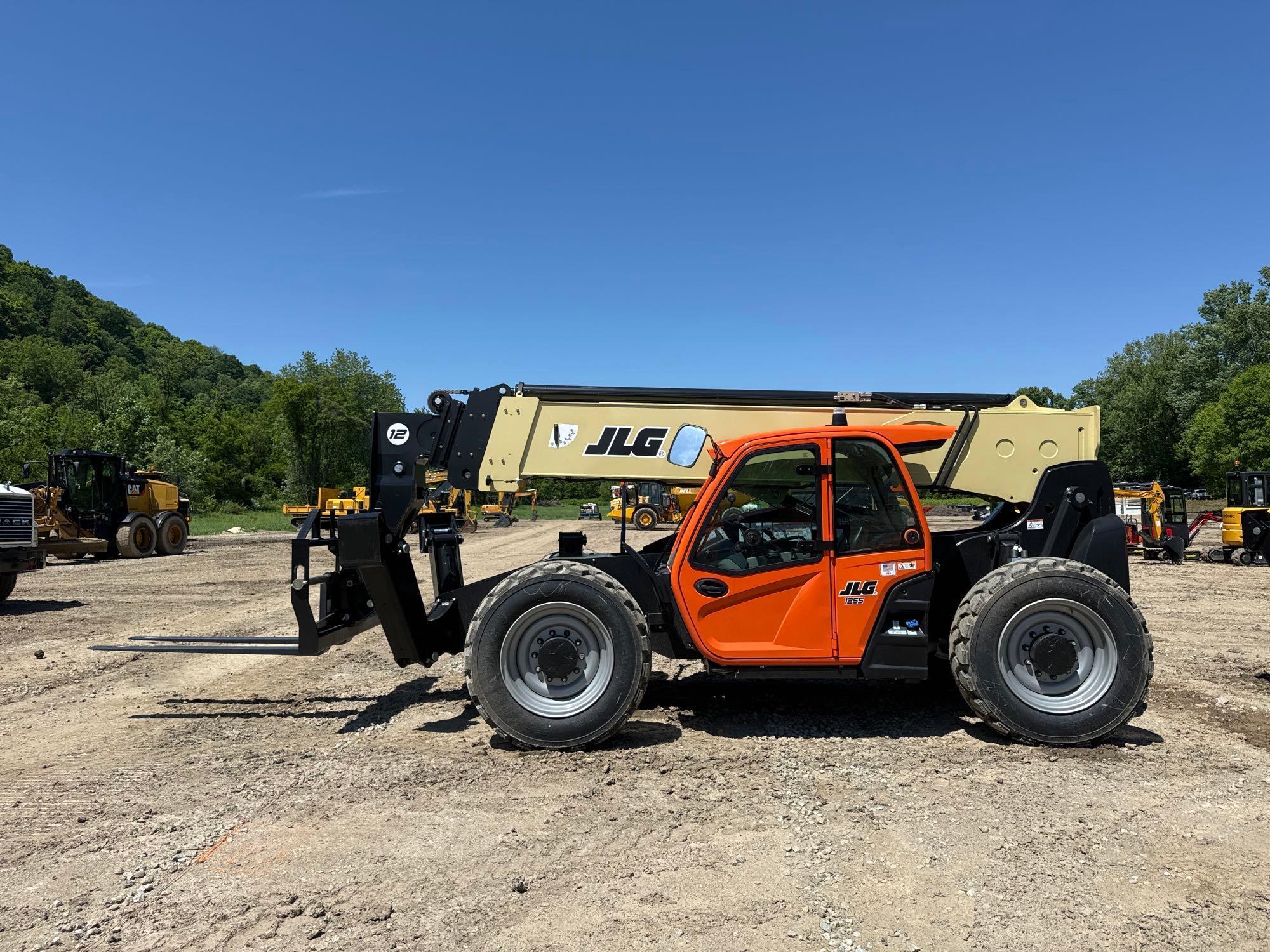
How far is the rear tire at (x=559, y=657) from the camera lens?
5.18 meters

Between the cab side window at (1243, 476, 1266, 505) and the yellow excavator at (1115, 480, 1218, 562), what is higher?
the cab side window at (1243, 476, 1266, 505)

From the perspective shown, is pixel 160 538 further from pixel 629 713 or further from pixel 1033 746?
pixel 1033 746

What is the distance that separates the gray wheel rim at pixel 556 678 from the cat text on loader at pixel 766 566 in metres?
0.01

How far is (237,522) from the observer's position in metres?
42.0

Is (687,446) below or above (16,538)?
above

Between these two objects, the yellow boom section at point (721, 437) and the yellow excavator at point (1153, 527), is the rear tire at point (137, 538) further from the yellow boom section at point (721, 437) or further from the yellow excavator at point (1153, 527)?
the yellow excavator at point (1153, 527)

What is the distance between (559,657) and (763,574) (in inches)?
59.2

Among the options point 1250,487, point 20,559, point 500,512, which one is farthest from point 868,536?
point 500,512

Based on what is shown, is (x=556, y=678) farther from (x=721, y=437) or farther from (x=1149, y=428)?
(x=1149, y=428)

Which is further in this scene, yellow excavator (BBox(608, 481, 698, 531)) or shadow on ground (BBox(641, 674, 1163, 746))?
yellow excavator (BBox(608, 481, 698, 531))

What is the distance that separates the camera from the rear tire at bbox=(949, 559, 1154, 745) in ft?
16.9

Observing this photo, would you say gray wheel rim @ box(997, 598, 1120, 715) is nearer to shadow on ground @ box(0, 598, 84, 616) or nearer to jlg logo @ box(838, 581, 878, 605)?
jlg logo @ box(838, 581, 878, 605)

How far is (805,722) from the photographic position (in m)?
5.88

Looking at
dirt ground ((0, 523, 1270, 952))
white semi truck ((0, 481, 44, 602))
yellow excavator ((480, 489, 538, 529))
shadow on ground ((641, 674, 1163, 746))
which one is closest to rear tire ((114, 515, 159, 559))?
white semi truck ((0, 481, 44, 602))
